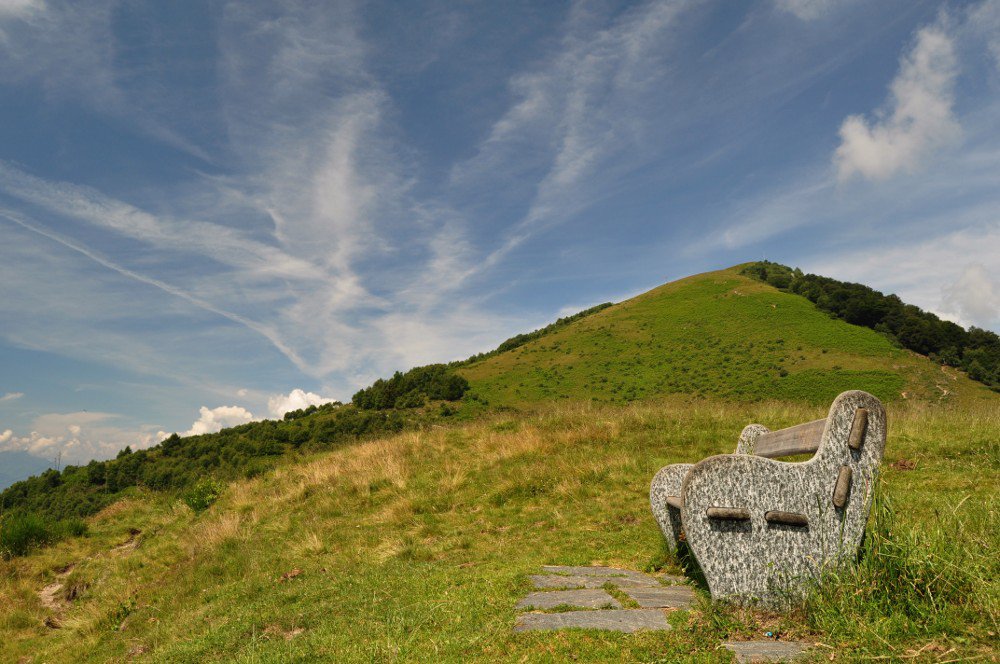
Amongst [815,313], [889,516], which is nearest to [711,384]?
[815,313]

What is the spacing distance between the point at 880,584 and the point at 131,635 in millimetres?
9848

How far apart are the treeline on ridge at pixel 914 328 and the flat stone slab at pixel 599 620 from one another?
6857 centimetres

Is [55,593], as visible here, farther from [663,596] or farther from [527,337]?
[527,337]

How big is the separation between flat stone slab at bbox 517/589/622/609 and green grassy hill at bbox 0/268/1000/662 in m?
0.22

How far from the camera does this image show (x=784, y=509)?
4160 mm

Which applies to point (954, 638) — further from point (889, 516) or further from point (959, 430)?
point (959, 430)

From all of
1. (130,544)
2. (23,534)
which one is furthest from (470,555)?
(23,534)

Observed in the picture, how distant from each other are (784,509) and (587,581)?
7.16ft

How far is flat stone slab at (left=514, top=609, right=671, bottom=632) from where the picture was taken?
3941mm

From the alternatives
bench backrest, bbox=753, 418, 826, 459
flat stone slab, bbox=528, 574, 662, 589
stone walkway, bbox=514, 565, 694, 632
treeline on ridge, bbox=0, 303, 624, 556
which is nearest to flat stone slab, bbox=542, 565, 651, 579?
stone walkway, bbox=514, 565, 694, 632

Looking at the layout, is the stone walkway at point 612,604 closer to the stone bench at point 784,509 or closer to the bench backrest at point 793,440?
the stone bench at point 784,509

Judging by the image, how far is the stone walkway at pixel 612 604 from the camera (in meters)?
3.49

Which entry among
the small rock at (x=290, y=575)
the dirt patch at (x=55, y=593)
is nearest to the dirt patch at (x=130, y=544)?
the dirt patch at (x=55, y=593)

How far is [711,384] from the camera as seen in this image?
62.2 metres
